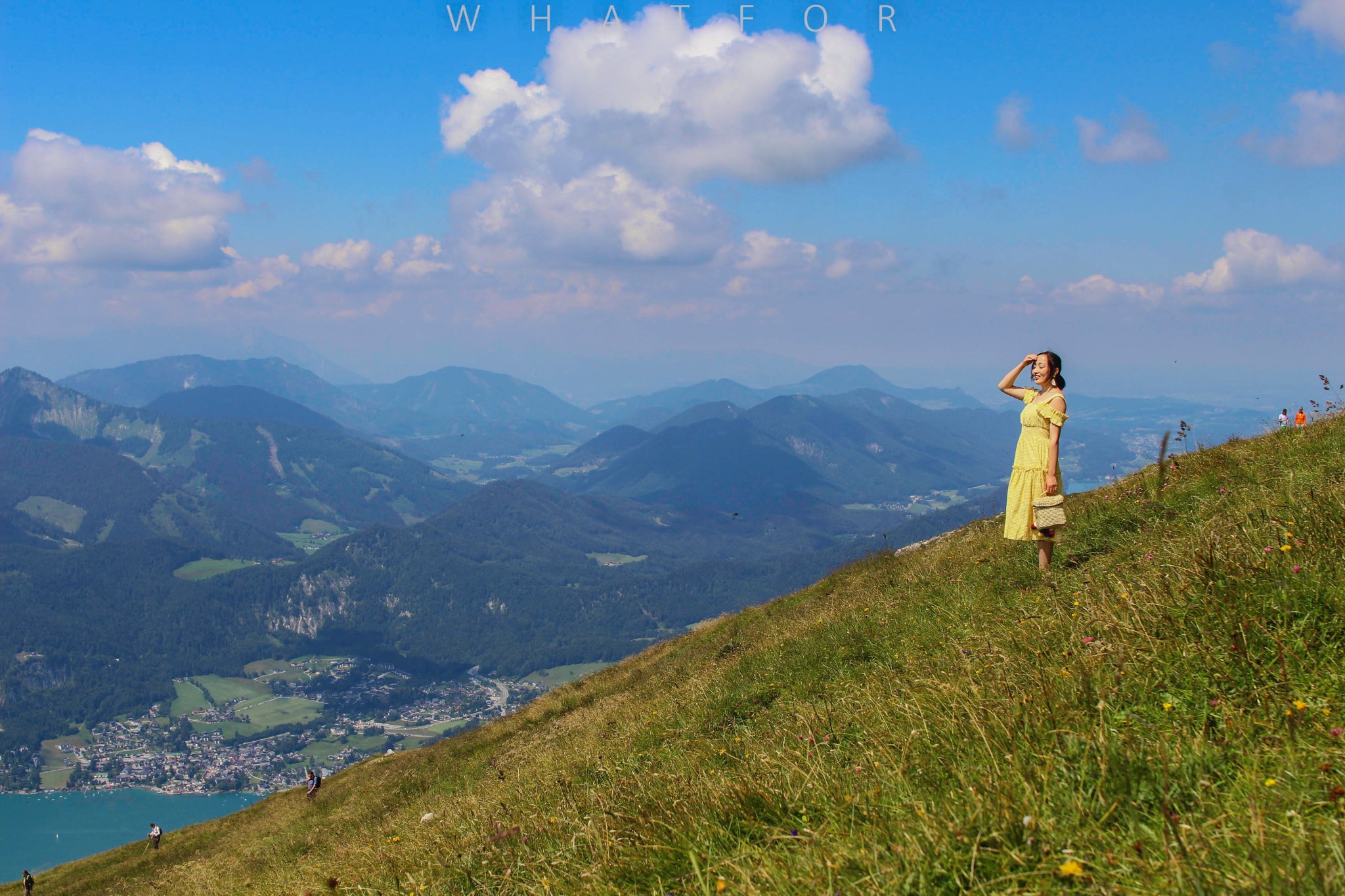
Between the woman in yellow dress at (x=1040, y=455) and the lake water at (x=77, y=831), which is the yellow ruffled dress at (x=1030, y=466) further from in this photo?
the lake water at (x=77, y=831)

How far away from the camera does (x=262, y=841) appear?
20.2m

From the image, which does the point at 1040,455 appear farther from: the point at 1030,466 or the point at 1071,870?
the point at 1071,870

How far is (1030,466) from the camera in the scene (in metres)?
10.8

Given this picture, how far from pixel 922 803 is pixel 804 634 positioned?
11.6 metres

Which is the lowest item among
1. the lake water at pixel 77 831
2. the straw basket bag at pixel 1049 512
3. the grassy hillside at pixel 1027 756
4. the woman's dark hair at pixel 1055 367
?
the lake water at pixel 77 831

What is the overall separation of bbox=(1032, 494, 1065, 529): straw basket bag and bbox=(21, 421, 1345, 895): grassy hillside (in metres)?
0.65

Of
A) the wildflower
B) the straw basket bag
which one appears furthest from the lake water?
the wildflower

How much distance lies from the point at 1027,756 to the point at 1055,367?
24.7ft

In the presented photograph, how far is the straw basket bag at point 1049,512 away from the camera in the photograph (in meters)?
10.3

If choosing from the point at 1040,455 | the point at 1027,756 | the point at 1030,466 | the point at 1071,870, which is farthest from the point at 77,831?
the point at 1071,870

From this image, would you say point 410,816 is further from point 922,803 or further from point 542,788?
point 922,803

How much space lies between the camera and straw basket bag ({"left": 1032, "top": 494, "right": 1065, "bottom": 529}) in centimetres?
1030

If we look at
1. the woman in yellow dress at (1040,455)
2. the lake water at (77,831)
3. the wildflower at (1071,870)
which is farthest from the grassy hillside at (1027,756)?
the lake water at (77,831)

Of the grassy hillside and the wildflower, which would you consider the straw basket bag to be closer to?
the grassy hillside
